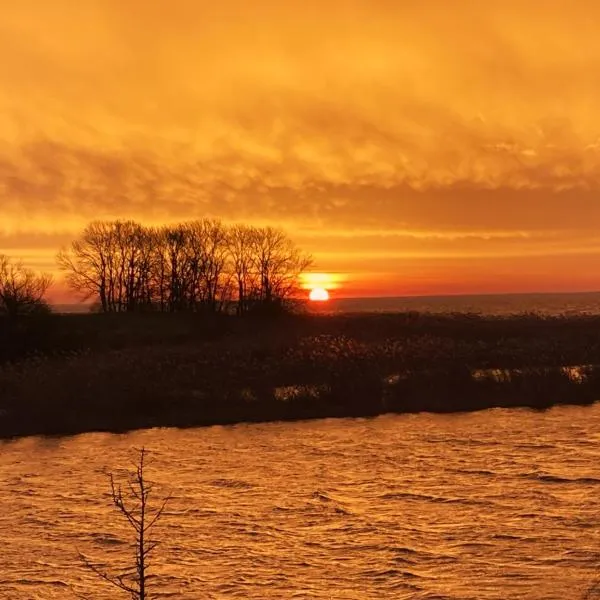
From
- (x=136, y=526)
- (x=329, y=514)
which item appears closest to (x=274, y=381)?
(x=329, y=514)

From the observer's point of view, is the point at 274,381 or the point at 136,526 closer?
the point at 136,526

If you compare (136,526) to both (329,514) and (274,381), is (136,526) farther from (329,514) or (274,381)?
(274,381)

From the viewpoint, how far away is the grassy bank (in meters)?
25.4

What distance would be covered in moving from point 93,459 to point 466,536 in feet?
38.2

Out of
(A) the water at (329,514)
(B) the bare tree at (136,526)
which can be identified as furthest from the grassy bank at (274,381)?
(B) the bare tree at (136,526)

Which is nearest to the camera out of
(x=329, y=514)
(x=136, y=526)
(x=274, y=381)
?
(x=136, y=526)

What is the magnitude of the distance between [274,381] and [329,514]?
15933mm

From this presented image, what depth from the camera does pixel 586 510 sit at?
13297 mm

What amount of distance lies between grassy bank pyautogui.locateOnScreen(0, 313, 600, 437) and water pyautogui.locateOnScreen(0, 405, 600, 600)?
134 inches

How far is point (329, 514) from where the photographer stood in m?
13.8

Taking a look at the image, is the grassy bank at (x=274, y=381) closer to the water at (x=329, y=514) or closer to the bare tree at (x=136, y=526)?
the water at (x=329, y=514)

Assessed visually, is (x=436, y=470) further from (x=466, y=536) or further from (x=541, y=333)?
(x=541, y=333)

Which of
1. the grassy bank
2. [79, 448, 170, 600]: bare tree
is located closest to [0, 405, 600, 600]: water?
[79, 448, 170, 600]: bare tree

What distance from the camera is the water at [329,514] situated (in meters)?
10.6
